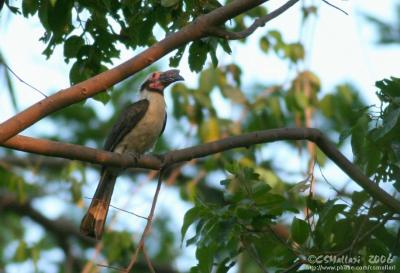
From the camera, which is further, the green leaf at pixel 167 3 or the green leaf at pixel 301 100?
the green leaf at pixel 301 100

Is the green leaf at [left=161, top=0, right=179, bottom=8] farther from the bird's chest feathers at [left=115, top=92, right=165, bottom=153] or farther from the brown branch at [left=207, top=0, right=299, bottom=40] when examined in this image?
the bird's chest feathers at [left=115, top=92, right=165, bottom=153]

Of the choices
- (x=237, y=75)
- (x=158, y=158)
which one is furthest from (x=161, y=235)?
(x=158, y=158)

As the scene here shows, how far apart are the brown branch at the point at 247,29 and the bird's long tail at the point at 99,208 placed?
6.23 ft

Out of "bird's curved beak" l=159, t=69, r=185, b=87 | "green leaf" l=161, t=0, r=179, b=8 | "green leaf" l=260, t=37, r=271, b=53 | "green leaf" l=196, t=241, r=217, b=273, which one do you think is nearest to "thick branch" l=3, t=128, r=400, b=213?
"green leaf" l=196, t=241, r=217, b=273

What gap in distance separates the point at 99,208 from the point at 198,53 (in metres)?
2.01

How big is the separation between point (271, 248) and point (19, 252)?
3.34m

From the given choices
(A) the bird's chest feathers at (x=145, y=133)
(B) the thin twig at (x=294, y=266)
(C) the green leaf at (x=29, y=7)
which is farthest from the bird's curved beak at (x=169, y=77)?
(B) the thin twig at (x=294, y=266)

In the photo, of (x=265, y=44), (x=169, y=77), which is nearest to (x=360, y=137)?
(x=169, y=77)

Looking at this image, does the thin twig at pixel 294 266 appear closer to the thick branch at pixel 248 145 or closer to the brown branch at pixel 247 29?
the thick branch at pixel 248 145

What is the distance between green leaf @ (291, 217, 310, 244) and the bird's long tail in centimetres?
170

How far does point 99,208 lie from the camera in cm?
605

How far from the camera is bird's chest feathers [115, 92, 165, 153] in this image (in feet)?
21.6

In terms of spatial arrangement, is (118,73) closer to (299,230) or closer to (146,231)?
(146,231)

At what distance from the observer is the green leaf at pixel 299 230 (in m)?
4.27
